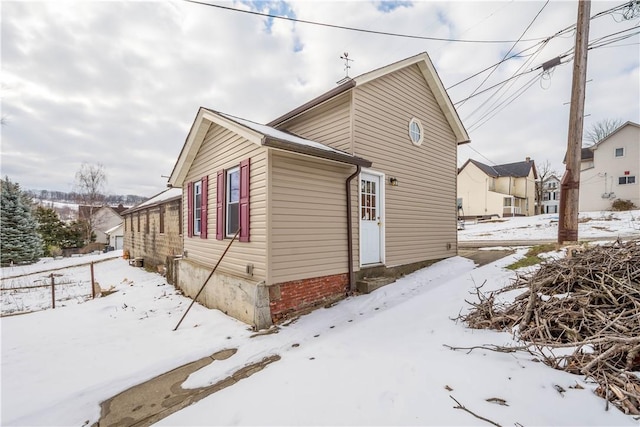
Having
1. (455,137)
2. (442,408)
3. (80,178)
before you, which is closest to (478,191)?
(455,137)

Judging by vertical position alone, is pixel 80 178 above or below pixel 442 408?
above

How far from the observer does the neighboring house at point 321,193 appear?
5.36 meters

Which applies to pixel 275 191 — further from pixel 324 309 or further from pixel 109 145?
pixel 109 145

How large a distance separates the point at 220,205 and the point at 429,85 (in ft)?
24.9

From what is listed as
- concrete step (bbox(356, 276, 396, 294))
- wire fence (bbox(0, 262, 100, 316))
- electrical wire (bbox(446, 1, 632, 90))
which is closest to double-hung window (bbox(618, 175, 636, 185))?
electrical wire (bbox(446, 1, 632, 90))

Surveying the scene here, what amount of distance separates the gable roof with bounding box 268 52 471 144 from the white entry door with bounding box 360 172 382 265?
2.11 metres

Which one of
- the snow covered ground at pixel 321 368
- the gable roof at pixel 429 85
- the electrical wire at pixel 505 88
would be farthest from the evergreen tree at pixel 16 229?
the electrical wire at pixel 505 88

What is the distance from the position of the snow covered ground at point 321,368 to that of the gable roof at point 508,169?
3053 centimetres

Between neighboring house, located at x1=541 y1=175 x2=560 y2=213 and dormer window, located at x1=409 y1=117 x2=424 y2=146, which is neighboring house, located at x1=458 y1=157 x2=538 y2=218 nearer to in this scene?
neighboring house, located at x1=541 y1=175 x2=560 y2=213

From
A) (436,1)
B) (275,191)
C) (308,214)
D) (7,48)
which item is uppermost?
(436,1)

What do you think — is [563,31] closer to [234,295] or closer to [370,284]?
[370,284]

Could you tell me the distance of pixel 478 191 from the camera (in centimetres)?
3209

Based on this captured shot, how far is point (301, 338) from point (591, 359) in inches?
140

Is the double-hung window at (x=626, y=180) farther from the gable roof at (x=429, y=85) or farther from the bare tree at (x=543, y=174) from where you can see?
the gable roof at (x=429, y=85)
